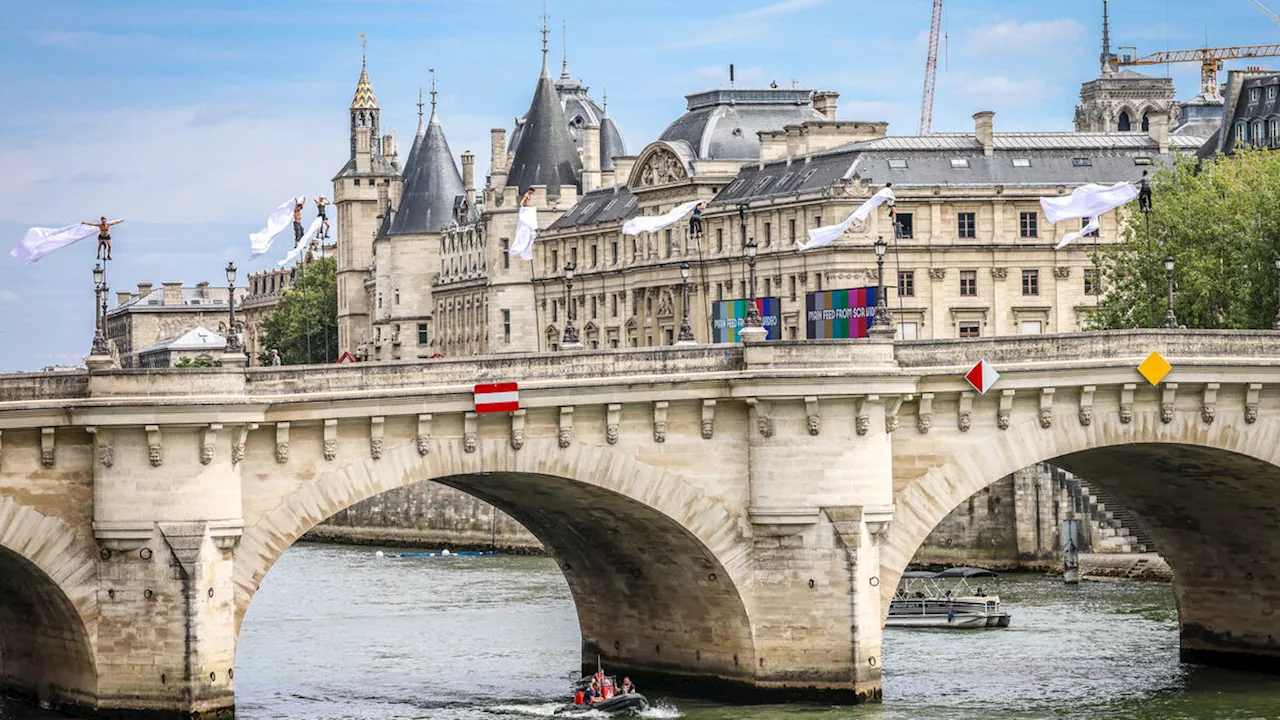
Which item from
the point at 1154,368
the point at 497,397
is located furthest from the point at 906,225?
the point at 497,397

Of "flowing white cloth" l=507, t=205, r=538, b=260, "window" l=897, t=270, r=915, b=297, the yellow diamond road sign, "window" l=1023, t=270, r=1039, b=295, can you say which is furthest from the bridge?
"window" l=1023, t=270, r=1039, b=295

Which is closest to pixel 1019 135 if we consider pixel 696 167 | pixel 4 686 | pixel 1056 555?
pixel 696 167

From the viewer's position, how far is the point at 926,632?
82.4 metres

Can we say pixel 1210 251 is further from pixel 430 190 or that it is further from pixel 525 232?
pixel 430 190

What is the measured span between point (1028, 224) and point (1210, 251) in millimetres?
30610

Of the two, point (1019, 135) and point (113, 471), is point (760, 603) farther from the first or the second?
point (1019, 135)

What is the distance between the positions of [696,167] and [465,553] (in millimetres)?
32802

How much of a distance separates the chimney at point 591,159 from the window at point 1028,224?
4780 cm

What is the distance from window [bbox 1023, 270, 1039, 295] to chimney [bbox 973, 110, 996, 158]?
18.9 feet

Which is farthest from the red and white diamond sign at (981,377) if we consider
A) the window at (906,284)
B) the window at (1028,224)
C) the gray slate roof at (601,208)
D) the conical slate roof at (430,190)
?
the conical slate roof at (430,190)

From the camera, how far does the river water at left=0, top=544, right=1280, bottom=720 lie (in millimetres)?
65312

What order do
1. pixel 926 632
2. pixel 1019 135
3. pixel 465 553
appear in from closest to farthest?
pixel 926 632 → pixel 465 553 → pixel 1019 135

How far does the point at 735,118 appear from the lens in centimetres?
15112

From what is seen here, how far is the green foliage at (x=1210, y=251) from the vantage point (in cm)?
9450
